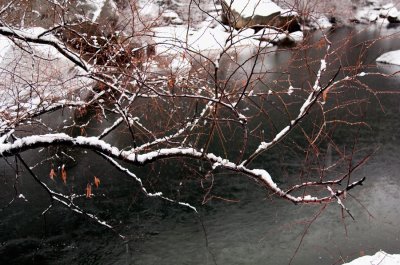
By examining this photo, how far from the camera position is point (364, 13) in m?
29.1

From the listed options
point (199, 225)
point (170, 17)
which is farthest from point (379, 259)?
point (170, 17)

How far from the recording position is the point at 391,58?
16.6 m

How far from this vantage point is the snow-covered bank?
496 cm

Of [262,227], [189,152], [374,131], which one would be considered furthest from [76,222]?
[374,131]

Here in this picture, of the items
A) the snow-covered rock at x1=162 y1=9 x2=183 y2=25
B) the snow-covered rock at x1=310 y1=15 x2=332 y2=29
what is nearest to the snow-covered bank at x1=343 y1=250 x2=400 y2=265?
the snow-covered rock at x1=310 y1=15 x2=332 y2=29

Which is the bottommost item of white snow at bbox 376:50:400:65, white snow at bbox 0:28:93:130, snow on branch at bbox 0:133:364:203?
white snow at bbox 376:50:400:65

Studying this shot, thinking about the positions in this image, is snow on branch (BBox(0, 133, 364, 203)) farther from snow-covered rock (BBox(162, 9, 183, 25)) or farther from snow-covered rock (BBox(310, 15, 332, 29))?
snow-covered rock (BBox(162, 9, 183, 25))

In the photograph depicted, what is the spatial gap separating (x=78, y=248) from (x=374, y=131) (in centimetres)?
682

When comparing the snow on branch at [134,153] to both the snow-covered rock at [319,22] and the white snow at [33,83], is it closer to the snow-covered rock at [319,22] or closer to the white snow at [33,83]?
the white snow at [33,83]

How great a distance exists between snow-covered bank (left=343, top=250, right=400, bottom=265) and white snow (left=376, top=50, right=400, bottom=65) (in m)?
12.9

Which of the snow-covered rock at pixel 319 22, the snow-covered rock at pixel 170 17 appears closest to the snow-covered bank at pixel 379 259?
the snow-covered rock at pixel 319 22

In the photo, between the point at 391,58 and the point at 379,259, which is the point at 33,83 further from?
Result: the point at 391,58

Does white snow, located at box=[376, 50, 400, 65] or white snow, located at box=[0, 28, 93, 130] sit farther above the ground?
white snow, located at box=[0, 28, 93, 130]

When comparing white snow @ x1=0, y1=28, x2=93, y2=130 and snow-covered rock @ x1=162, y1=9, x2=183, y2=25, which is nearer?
white snow @ x1=0, y1=28, x2=93, y2=130
